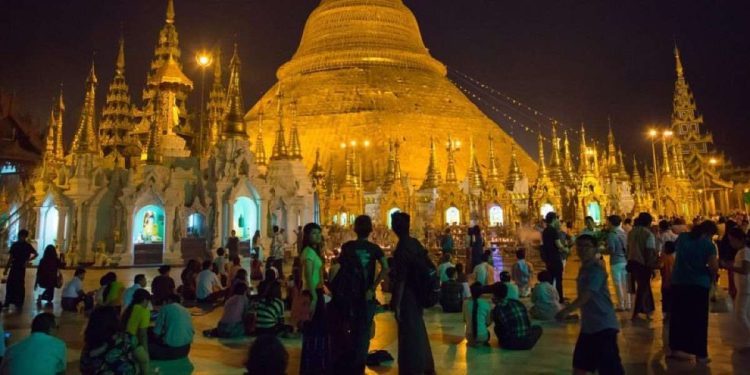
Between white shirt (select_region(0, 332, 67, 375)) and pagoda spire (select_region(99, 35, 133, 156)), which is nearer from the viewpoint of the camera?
white shirt (select_region(0, 332, 67, 375))

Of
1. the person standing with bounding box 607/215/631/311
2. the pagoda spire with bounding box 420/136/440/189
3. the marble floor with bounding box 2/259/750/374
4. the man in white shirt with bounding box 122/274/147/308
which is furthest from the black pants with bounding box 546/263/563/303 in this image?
the pagoda spire with bounding box 420/136/440/189

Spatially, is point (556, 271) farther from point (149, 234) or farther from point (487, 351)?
point (149, 234)

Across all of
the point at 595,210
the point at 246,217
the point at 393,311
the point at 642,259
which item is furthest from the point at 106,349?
the point at 595,210

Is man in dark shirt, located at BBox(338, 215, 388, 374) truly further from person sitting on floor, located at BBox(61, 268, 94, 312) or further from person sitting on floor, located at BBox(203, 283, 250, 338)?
person sitting on floor, located at BBox(61, 268, 94, 312)

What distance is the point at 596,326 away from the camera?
4262 millimetres

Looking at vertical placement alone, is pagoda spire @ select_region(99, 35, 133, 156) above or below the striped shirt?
above

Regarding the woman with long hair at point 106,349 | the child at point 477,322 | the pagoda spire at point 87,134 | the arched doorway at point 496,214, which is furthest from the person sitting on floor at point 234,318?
the arched doorway at point 496,214

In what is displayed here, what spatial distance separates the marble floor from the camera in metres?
5.42

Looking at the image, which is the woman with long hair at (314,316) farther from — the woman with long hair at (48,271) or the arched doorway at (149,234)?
the arched doorway at (149,234)

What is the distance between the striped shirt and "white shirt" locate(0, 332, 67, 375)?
9.38ft

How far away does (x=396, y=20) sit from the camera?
4372 cm

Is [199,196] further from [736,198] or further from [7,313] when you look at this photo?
[736,198]

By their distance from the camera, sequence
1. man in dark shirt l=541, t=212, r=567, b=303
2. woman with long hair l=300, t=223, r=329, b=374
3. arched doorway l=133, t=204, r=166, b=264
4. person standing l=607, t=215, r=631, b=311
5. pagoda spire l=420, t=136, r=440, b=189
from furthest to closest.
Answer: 1. pagoda spire l=420, t=136, r=440, b=189
2. arched doorway l=133, t=204, r=166, b=264
3. man in dark shirt l=541, t=212, r=567, b=303
4. person standing l=607, t=215, r=631, b=311
5. woman with long hair l=300, t=223, r=329, b=374

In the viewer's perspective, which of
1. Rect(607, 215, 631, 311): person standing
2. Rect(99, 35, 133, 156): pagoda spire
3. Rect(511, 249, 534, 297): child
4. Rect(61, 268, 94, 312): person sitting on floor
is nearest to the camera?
Rect(607, 215, 631, 311): person standing
